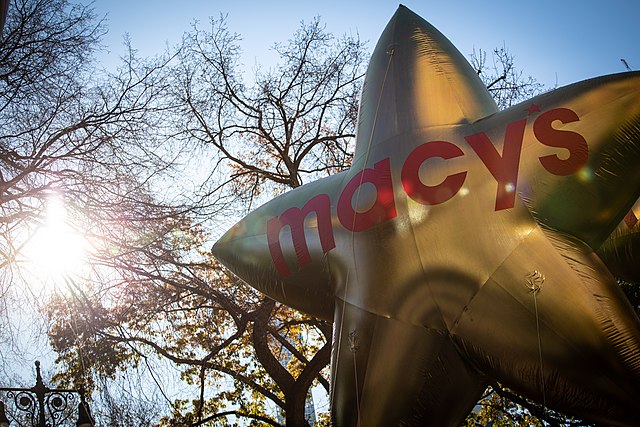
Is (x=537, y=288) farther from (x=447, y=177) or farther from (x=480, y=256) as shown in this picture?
(x=447, y=177)

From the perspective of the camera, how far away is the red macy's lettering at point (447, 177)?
3326 mm

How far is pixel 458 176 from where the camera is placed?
347cm

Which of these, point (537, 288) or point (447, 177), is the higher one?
point (447, 177)

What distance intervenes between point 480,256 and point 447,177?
1.60 feet

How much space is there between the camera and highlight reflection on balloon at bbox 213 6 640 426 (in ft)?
10.2

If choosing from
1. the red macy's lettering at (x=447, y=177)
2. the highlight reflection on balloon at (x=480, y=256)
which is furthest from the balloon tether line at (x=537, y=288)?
the red macy's lettering at (x=447, y=177)

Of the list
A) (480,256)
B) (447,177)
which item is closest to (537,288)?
(480,256)

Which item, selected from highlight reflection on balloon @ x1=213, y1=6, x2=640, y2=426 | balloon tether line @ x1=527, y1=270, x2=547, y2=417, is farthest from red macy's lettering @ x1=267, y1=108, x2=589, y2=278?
balloon tether line @ x1=527, y1=270, x2=547, y2=417

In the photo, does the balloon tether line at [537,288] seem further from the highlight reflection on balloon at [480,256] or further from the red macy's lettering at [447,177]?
the red macy's lettering at [447,177]

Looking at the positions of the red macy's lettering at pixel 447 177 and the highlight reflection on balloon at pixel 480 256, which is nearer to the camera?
the highlight reflection on balloon at pixel 480 256

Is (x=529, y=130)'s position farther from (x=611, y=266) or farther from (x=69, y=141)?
(x=69, y=141)

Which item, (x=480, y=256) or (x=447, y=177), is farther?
(x=447, y=177)

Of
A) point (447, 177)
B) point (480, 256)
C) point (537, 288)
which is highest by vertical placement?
point (447, 177)

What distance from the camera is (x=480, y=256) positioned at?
328 cm
